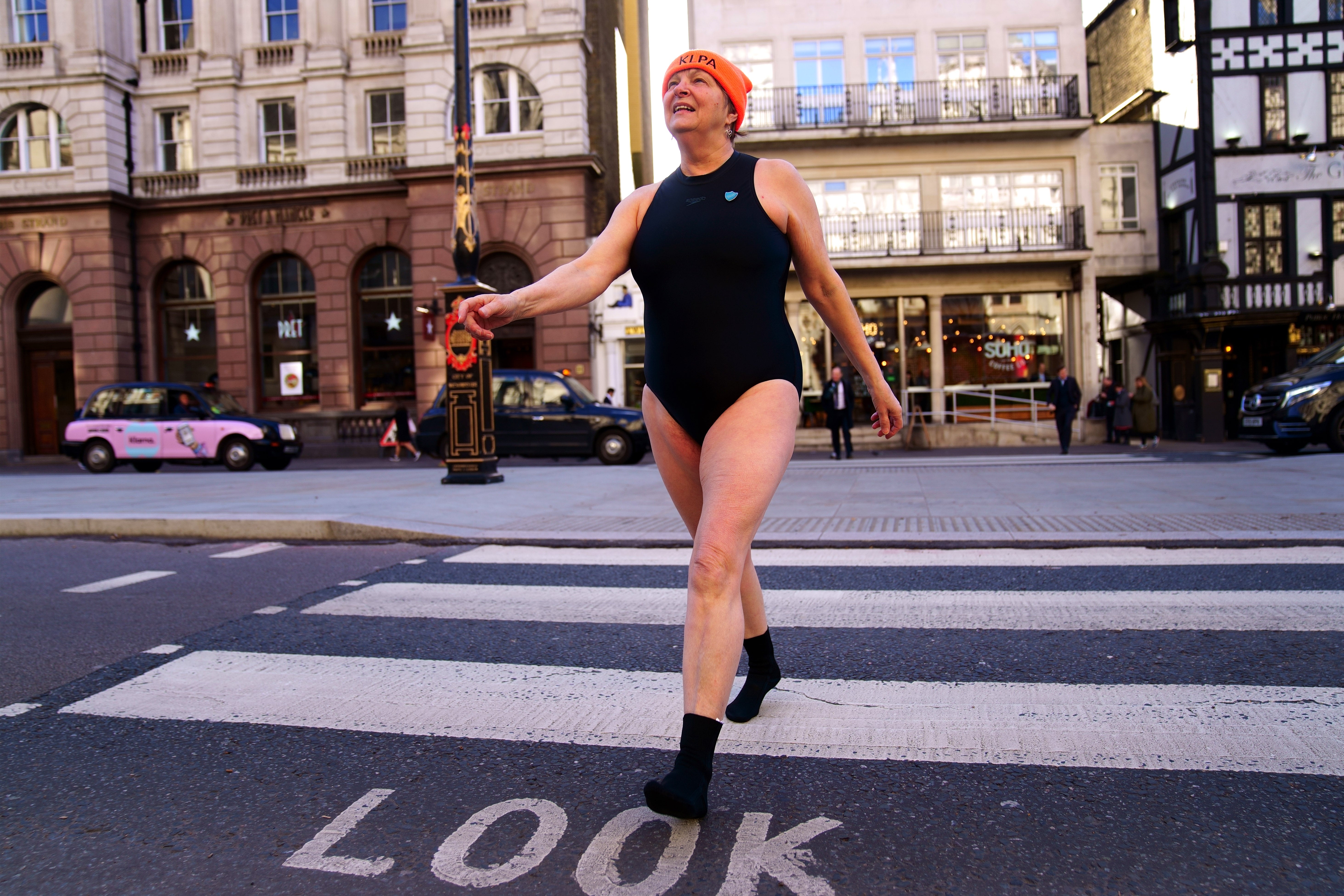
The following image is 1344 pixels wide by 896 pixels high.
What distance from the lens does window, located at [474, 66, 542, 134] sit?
24.6 meters

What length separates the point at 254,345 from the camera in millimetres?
26328

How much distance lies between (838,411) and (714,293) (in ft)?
52.2

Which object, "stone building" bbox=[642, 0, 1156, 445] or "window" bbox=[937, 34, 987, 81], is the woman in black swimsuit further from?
"window" bbox=[937, 34, 987, 81]

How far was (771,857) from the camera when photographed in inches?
83.3

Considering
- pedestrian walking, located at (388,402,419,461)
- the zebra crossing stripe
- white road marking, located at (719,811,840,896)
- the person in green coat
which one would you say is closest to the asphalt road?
white road marking, located at (719,811,840,896)

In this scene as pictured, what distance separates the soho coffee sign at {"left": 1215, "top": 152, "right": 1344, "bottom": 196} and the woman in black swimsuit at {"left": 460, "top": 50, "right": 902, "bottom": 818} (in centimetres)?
2682

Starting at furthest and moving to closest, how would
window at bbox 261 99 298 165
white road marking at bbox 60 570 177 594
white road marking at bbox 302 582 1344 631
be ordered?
window at bbox 261 99 298 165
white road marking at bbox 60 570 177 594
white road marking at bbox 302 582 1344 631

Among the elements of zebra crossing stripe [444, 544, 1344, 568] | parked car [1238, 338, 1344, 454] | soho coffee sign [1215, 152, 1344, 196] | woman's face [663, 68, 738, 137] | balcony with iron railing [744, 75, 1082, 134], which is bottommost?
zebra crossing stripe [444, 544, 1344, 568]

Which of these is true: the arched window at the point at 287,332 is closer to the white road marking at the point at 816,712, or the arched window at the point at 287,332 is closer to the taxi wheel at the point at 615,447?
the taxi wheel at the point at 615,447

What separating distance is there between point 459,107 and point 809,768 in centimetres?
1056

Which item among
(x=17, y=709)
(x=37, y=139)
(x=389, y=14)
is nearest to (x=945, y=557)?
(x=17, y=709)

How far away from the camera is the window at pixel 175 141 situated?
2633 cm

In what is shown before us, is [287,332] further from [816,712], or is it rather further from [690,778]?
[690,778]

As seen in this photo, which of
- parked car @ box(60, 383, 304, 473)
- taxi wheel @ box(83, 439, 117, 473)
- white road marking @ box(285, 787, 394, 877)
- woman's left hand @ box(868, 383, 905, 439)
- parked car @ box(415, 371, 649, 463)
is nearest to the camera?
white road marking @ box(285, 787, 394, 877)
